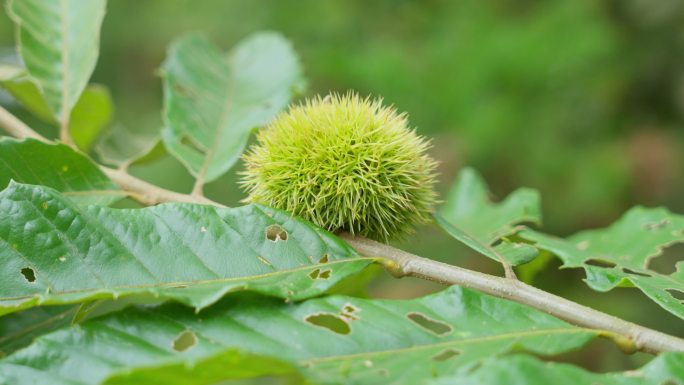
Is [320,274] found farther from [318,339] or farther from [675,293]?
[675,293]

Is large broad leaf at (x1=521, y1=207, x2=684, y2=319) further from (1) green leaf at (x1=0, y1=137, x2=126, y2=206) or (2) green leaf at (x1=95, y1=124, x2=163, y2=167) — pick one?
(2) green leaf at (x1=95, y1=124, x2=163, y2=167)

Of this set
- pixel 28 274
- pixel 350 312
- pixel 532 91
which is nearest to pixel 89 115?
pixel 28 274

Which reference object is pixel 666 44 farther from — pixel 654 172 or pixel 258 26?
pixel 258 26

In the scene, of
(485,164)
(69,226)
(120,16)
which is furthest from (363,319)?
(120,16)

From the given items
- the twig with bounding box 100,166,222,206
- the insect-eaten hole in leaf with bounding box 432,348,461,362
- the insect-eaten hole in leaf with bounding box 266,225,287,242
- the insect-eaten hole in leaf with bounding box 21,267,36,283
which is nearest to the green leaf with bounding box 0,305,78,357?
the insect-eaten hole in leaf with bounding box 21,267,36,283

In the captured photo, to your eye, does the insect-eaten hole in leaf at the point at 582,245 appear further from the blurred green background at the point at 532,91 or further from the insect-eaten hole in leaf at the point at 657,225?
the blurred green background at the point at 532,91

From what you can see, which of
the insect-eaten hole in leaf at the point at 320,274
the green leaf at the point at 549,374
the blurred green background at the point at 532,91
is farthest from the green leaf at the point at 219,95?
the blurred green background at the point at 532,91
